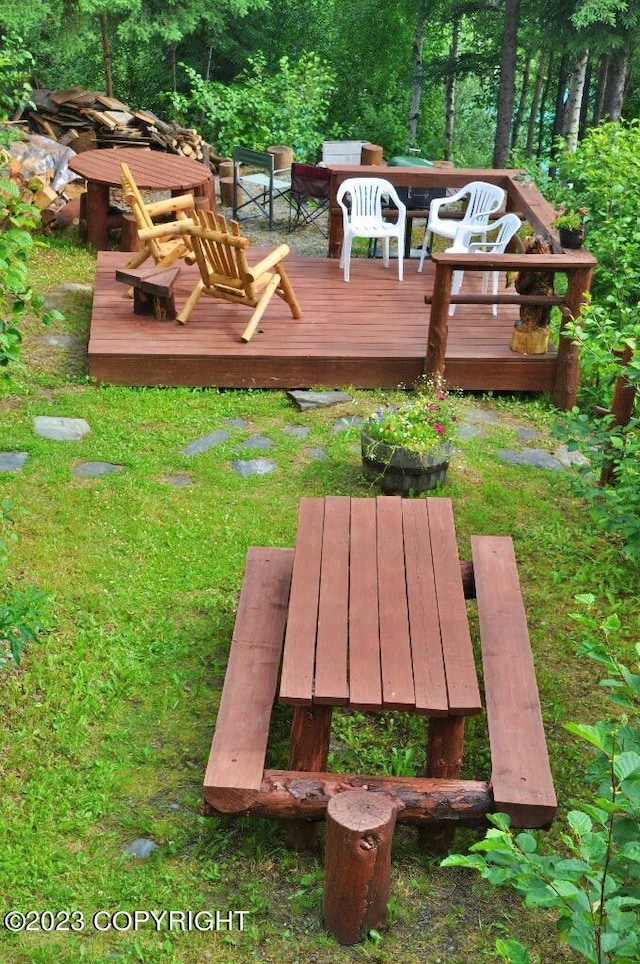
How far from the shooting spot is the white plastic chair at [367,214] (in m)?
8.02

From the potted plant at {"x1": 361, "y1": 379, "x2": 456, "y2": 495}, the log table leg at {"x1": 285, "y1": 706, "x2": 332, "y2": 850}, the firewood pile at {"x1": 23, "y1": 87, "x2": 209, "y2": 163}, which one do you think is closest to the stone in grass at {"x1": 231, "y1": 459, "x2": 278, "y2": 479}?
the potted plant at {"x1": 361, "y1": 379, "x2": 456, "y2": 495}

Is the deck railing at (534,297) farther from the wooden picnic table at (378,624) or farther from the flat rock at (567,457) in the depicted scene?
the wooden picnic table at (378,624)

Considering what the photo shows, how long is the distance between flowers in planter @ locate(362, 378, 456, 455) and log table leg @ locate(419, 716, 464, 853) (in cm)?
226

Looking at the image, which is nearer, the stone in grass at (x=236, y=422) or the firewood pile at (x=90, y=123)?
the stone in grass at (x=236, y=422)

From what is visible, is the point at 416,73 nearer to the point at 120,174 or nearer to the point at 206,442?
the point at 120,174

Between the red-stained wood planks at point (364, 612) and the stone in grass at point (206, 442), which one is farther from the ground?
the red-stained wood planks at point (364, 612)

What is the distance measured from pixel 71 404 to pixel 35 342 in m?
1.13

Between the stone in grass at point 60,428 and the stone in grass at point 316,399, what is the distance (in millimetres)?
1312

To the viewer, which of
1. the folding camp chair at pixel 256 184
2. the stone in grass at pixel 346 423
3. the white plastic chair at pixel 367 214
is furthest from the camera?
the folding camp chair at pixel 256 184

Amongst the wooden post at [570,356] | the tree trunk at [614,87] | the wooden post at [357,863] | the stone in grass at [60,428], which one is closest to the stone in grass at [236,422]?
the stone in grass at [60,428]

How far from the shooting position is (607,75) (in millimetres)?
13234

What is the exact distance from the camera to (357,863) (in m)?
2.89

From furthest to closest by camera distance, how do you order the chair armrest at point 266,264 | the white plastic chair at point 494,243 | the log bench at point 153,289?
the white plastic chair at point 494,243
the log bench at point 153,289
the chair armrest at point 266,264

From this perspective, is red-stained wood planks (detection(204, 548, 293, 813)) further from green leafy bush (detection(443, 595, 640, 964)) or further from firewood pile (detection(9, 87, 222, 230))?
firewood pile (detection(9, 87, 222, 230))
